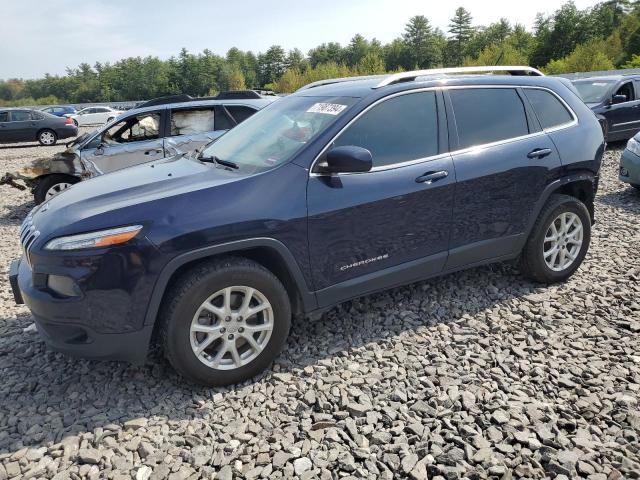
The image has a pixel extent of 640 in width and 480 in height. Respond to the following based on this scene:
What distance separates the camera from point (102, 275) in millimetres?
2533

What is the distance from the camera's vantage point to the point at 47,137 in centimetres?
1925

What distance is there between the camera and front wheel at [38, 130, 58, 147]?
19.1m

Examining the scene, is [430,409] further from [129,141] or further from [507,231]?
[129,141]

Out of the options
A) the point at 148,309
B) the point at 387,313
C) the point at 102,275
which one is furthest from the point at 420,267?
the point at 102,275

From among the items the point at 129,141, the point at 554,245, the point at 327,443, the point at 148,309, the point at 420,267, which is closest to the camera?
the point at 327,443

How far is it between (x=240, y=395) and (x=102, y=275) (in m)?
1.07

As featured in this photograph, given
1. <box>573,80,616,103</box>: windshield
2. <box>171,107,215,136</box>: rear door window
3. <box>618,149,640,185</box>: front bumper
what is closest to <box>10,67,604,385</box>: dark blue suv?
<box>618,149,640,185</box>: front bumper

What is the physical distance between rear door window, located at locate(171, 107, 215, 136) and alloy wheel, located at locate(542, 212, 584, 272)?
17.1 feet

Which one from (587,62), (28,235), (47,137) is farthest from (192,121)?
(587,62)

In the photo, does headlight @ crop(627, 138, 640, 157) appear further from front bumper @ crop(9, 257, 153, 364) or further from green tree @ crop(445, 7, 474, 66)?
green tree @ crop(445, 7, 474, 66)

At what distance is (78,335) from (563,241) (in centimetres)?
380

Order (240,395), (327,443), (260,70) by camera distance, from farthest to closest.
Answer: (260,70)
(240,395)
(327,443)

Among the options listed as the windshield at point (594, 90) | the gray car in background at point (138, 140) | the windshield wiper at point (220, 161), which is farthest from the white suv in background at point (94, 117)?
the windshield wiper at point (220, 161)

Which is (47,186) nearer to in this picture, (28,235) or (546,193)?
(28,235)
